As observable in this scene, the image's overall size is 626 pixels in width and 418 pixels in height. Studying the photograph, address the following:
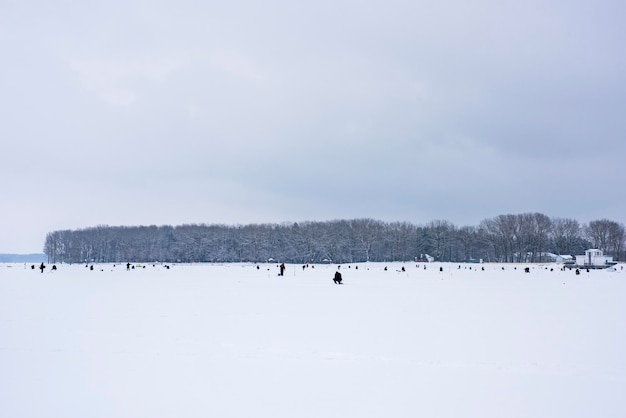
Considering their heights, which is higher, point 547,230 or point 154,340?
point 547,230

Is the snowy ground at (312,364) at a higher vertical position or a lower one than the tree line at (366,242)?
lower

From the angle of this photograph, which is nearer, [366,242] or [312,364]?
[312,364]

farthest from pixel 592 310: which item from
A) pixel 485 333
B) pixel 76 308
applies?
pixel 76 308

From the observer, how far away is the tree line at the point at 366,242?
11206cm

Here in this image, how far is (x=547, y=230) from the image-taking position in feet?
363

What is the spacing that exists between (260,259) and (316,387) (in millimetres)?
118613

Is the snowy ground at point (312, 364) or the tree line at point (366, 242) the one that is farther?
the tree line at point (366, 242)

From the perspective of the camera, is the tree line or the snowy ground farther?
the tree line

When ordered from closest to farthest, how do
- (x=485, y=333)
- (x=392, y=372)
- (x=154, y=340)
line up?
1. (x=392, y=372)
2. (x=154, y=340)
3. (x=485, y=333)

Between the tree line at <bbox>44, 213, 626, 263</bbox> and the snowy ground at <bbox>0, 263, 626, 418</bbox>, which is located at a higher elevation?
the tree line at <bbox>44, 213, 626, 263</bbox>

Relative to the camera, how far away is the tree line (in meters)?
112

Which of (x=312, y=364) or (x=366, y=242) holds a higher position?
(x=366, y=242)

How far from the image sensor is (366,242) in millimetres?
116812

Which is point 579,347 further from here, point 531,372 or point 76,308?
point 76,308
